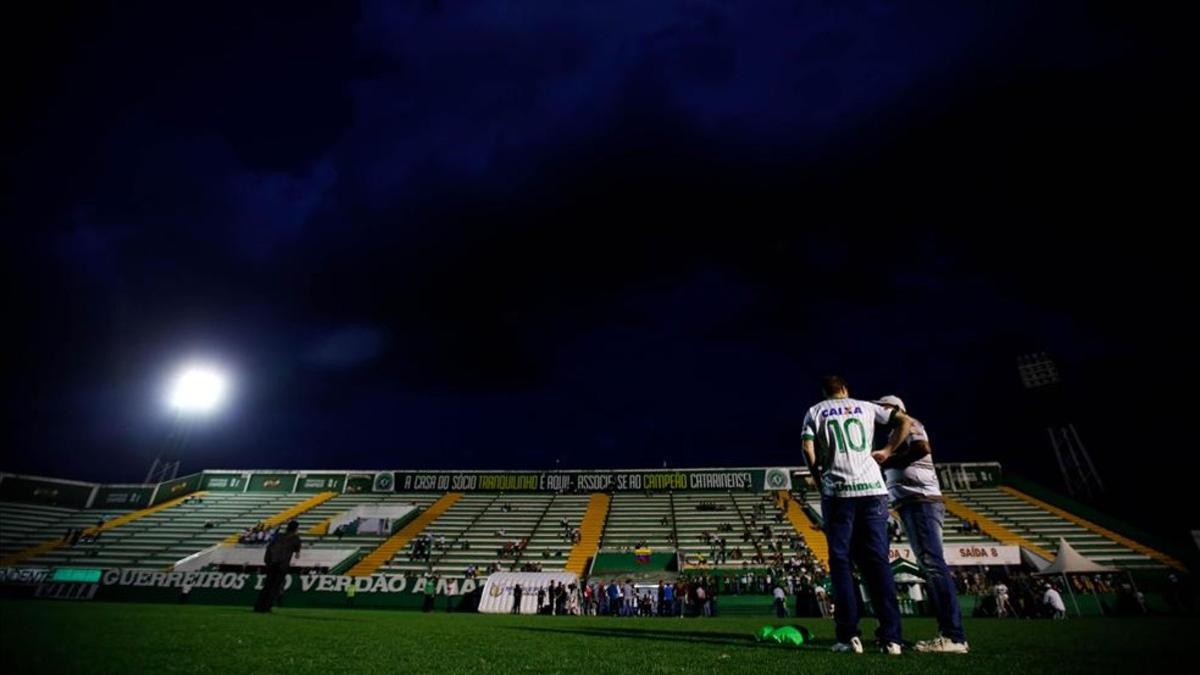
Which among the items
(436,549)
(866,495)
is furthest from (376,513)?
(866,495)

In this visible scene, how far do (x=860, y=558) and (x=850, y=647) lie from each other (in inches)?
30.2

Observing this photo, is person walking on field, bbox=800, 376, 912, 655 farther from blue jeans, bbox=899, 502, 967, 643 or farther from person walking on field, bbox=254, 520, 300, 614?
person walking on field, bbox=254, 520, 300, 614

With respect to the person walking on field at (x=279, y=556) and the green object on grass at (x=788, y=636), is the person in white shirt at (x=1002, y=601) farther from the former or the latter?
the person walking on field at (x=279, y=556)

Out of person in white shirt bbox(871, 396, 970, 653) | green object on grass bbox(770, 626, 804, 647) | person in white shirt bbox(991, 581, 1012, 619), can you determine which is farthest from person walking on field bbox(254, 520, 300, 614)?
person in white shirt bbox(991, 581, 1012, 619)

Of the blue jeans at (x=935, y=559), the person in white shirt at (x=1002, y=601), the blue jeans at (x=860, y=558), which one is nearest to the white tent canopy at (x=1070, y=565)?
the person in white shirt at (x=1002, y=601)

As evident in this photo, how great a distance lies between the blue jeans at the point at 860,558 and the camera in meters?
4.48

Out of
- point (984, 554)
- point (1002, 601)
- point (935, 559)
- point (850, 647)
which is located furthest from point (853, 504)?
point (984, 554)

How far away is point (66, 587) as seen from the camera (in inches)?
1034

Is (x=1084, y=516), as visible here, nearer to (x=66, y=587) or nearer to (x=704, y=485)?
(x=704, y=485)

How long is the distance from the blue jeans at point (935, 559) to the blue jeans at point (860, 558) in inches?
15.8

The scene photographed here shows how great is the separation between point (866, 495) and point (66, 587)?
37431 mm

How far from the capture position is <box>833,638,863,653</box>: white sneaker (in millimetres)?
4535

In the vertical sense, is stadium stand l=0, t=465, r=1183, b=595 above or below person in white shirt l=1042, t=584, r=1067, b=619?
above

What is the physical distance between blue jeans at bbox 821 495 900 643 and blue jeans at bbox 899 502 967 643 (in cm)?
40
